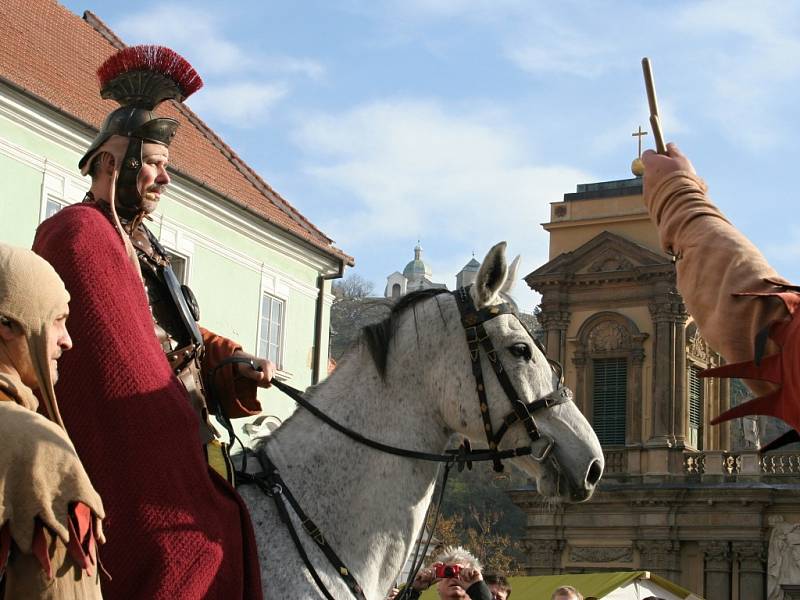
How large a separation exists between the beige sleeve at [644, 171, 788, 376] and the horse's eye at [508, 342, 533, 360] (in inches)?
65.7

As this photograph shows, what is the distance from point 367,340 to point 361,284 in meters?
94.4

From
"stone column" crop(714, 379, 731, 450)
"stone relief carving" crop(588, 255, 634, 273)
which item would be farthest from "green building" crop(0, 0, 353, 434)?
"stone column" crop(714, 379, 731, 450)

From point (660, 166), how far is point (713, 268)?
44 cm

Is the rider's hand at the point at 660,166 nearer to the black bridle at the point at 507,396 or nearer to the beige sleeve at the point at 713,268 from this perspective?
the beige sleeve at the point at 713,268

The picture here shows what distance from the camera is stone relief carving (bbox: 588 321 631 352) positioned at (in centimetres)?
3819

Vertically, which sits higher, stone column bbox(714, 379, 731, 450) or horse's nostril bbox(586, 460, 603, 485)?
stone column bbox(714, 379, 731, 450)

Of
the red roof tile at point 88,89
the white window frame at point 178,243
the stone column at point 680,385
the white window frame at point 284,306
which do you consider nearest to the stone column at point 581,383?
the stone column at point 680,385

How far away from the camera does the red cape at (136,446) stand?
3992 millimetres

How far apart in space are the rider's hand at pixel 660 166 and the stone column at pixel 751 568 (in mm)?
32747

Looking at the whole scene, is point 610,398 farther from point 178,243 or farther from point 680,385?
point 178,243

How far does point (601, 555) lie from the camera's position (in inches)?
1439

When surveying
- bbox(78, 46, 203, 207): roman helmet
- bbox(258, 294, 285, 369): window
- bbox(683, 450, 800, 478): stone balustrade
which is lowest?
bbox(78, 46, 203, 207): roman helmet

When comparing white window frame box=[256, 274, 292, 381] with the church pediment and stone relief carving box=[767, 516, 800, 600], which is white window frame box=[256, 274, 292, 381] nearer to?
the church pediment

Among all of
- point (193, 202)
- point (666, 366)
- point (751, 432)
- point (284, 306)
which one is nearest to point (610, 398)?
point (666, 366)
